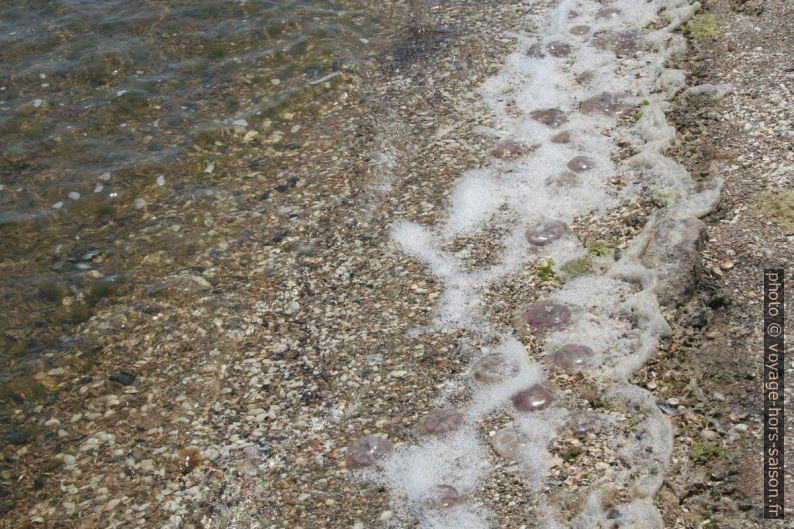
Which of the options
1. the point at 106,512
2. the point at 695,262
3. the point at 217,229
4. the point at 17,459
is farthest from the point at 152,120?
the point at 695,262

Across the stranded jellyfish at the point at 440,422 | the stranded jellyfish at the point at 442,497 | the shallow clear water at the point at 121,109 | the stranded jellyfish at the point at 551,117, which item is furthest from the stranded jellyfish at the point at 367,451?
the stranded jellyfish at the point at 551,117

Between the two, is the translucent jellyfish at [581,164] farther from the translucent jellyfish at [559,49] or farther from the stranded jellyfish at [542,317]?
the translucent jellyfish at [559,49]

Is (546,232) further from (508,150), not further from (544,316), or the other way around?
(508,150)

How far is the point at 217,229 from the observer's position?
7.50 metres

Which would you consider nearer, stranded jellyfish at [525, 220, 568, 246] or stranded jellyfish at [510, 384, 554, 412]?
stranded jellyfish at [510, 384, 554, 412]

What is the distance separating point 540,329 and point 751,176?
2.25 meters

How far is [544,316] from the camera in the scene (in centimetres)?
588

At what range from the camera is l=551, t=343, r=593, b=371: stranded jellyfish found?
214 inches

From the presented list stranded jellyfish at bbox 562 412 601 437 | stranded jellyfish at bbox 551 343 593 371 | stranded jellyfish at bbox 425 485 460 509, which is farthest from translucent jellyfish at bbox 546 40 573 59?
stranded jellyfish at bbox 425 485 460 509

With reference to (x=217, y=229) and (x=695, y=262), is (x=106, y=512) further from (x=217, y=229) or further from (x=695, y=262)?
(x=695, y=262)

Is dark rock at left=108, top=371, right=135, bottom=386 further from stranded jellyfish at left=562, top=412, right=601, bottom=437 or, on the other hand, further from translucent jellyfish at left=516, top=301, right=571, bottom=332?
stranded jellyfish at left=562, top=412, right=601, bottom=437

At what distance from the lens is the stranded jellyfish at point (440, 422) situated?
17.2 ft

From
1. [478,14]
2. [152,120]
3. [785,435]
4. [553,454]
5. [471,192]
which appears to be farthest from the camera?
[478,14]

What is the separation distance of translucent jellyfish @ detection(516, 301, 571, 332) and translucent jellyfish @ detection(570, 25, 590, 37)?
4702 millimetres
